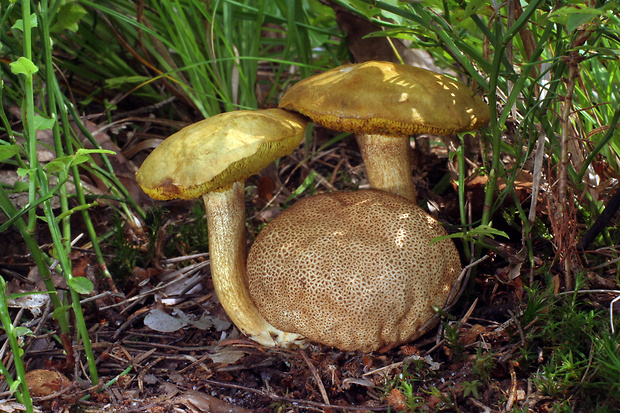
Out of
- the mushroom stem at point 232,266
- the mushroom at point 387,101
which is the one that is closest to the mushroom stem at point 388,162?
the mushroom at point 387,101

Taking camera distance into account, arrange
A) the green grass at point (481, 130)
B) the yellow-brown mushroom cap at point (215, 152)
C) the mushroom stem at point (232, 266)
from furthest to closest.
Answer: the mushroom stem at point (232, 266) → the yellow-brown mushroom cap at point (215, 152) → the green grass at point (481, 130)

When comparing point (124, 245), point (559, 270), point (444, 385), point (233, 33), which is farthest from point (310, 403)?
point (233, 33)

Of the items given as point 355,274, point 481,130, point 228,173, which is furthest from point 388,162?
point 228,173

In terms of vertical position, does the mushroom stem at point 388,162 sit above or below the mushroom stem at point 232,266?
above

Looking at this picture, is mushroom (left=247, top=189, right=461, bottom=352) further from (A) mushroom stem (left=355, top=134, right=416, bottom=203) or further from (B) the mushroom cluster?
Result: (A) mushroom stem (left=355, top=134, right=416, bottom=203)

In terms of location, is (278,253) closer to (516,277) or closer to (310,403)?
(310,403)

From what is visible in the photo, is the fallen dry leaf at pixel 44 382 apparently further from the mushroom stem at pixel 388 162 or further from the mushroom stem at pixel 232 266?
the mushroom stem at pixel 388 162

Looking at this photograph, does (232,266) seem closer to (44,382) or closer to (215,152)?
(215,152)
